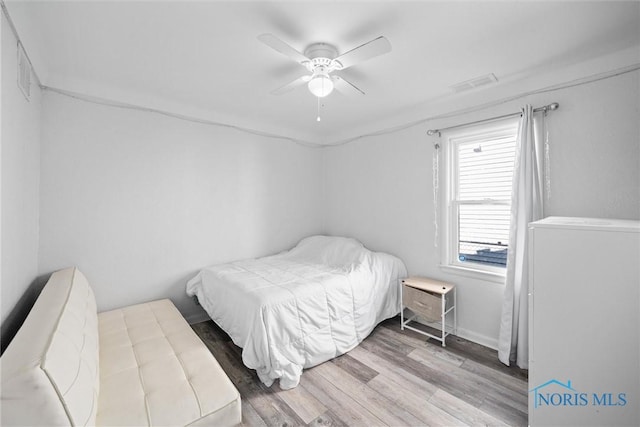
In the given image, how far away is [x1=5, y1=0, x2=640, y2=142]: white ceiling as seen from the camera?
1.52 metres

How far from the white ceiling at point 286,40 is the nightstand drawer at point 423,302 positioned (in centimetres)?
205

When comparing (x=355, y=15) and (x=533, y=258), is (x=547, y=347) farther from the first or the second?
(x=355, y=15)

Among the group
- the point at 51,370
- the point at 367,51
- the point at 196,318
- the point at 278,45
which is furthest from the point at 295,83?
the point at 196,318

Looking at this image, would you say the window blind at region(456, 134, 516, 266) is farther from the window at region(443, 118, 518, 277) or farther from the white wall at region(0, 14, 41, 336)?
the white wall at region(0, 14, 41, 336)

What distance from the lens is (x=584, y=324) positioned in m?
1.38

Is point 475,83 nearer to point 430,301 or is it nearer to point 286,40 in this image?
A: point 286,40

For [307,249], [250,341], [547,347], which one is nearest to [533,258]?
[547,347]

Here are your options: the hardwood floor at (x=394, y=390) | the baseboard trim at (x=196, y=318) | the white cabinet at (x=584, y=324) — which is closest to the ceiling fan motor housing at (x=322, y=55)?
the white cabinet at (x=584, y=324)

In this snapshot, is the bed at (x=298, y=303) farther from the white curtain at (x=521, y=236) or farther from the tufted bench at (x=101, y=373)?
the white curtain at (x=521, y=236)

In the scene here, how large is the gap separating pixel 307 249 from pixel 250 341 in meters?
1.81

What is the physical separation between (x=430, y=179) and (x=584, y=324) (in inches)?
73.7

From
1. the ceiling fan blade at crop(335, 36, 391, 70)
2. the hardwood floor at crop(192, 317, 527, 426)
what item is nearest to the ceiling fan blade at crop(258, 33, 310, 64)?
the ceiling fan blade at crop(335, 36, 391, 70)

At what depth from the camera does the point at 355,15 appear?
5.10 ft

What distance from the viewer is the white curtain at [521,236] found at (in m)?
2.21
